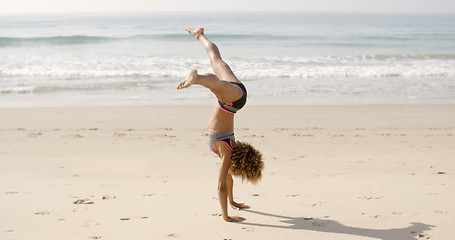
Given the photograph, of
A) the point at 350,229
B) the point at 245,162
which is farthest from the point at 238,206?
the point at 350,229

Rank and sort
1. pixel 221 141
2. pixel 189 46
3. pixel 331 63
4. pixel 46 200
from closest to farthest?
pixel 221 141 → pixel 46 200 → pixel 331 63 → pixel 189 46

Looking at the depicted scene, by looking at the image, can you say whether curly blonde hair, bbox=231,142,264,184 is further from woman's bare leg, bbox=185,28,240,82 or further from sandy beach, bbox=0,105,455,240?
woman's bare leg, bbox=185,28,240,82

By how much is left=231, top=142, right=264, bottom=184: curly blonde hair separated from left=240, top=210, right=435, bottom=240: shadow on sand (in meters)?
0.49

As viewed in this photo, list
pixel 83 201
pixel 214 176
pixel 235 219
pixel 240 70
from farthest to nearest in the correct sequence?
1. pixel 240 70
2. pixel 214 176
3. pixel 83 201
4. pixel 235 219

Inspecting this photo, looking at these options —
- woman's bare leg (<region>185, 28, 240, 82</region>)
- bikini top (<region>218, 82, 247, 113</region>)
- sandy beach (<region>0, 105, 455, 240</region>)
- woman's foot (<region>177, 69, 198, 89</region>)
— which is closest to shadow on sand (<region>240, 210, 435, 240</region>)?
sandy beach (<region>0, 105, 455, 240</region>)

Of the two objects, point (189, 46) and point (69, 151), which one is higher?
point (189, 46)

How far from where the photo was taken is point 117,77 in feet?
61.5

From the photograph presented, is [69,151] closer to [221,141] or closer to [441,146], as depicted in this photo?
[221,141]

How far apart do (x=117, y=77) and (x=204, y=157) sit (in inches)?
464

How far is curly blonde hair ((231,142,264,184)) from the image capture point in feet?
15.3

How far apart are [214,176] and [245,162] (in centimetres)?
203

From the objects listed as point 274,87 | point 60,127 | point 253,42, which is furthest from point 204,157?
point 253,42

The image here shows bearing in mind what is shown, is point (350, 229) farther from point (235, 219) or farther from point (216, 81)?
point (216, 81)

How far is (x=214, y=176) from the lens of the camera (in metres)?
6.63
